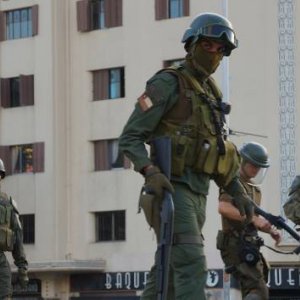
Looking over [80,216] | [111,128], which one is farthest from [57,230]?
[111,128]

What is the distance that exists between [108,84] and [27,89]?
3.49 m

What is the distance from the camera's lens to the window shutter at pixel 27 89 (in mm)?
52094

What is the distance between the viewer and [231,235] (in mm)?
13180

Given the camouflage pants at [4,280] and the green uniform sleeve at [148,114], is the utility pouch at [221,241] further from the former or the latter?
the camouflage pants at [4,280]

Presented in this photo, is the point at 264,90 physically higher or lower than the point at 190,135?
higher

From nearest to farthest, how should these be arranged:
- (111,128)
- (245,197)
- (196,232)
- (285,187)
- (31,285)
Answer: (196,232) < (245,197) < (285,187) < (111,128) < (31,285)

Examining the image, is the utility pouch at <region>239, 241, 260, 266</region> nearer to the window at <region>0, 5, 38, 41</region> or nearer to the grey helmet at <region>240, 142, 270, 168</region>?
the grey helmet at <region>240, 142, 270, 168</region>

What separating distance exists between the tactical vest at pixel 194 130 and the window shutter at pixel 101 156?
4125cm

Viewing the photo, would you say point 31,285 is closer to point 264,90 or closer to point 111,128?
point 111,128

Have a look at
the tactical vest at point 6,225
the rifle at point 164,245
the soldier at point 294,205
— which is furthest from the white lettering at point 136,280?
the rifle at point 164,245

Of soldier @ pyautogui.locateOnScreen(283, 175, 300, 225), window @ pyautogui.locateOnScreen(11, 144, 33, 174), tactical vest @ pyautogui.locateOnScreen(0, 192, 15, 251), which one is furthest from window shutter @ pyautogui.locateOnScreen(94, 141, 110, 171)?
soldier @ pyautogui.locateOnScreen(283, 175, 300, 225)

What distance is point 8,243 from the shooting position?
17.1 meters

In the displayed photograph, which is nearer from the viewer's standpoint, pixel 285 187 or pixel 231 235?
pixel 231 235

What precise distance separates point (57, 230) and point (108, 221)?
2.01 meters
